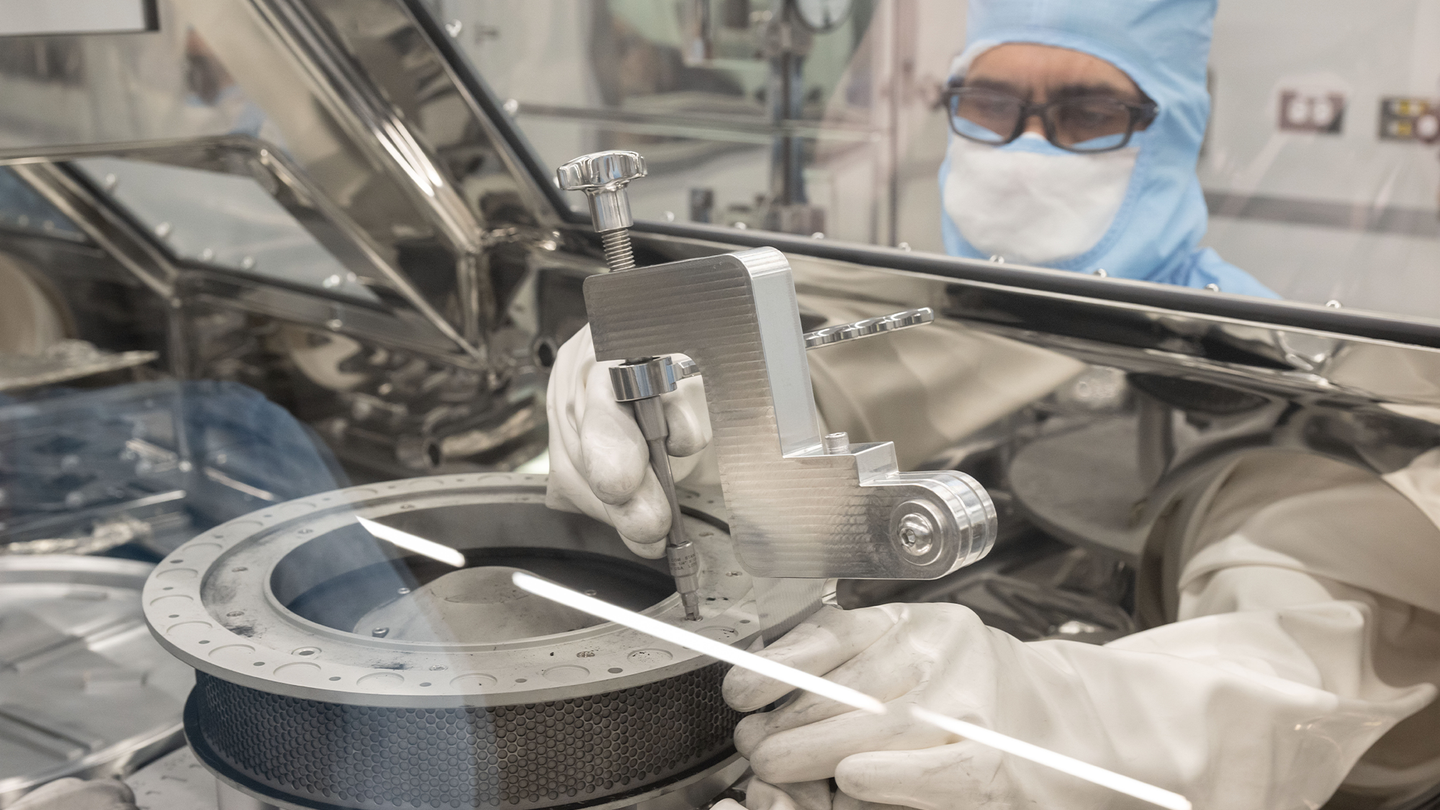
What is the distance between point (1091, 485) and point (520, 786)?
1.98ft

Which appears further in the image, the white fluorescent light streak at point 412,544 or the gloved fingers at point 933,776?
the white fluorescent light streak at point 412,544

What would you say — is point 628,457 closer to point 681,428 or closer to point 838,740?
point 681,428

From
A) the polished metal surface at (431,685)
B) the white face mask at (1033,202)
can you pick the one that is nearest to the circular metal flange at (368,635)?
the polished metal surface at (431,685)

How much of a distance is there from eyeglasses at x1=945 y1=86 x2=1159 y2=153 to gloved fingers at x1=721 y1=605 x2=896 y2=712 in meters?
0.70

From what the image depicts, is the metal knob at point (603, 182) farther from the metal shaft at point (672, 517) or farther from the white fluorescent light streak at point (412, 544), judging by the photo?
the white fluorescent light streak at point (412, 544)

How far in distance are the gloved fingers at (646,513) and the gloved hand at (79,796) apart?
41cm

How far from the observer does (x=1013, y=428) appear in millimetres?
1076

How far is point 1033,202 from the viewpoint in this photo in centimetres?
124

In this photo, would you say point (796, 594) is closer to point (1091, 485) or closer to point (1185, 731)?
point (1185, 731)

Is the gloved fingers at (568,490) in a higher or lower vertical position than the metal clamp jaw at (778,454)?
lower

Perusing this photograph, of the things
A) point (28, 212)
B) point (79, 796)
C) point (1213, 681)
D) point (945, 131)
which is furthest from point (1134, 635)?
point (28, 212)

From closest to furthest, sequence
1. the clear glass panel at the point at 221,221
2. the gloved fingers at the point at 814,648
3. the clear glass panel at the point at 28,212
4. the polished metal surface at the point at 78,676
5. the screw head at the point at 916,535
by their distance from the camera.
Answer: the screw head at the point at 916,535 < the gloved fingers at the point at 814,648 < the polished metal surface at the point at 78,676 < the clear glass panel at the point at 221,221 < the clear glass panel at the point at 28,212

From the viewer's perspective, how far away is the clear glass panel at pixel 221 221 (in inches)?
61.6

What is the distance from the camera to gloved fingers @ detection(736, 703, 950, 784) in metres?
0.69
